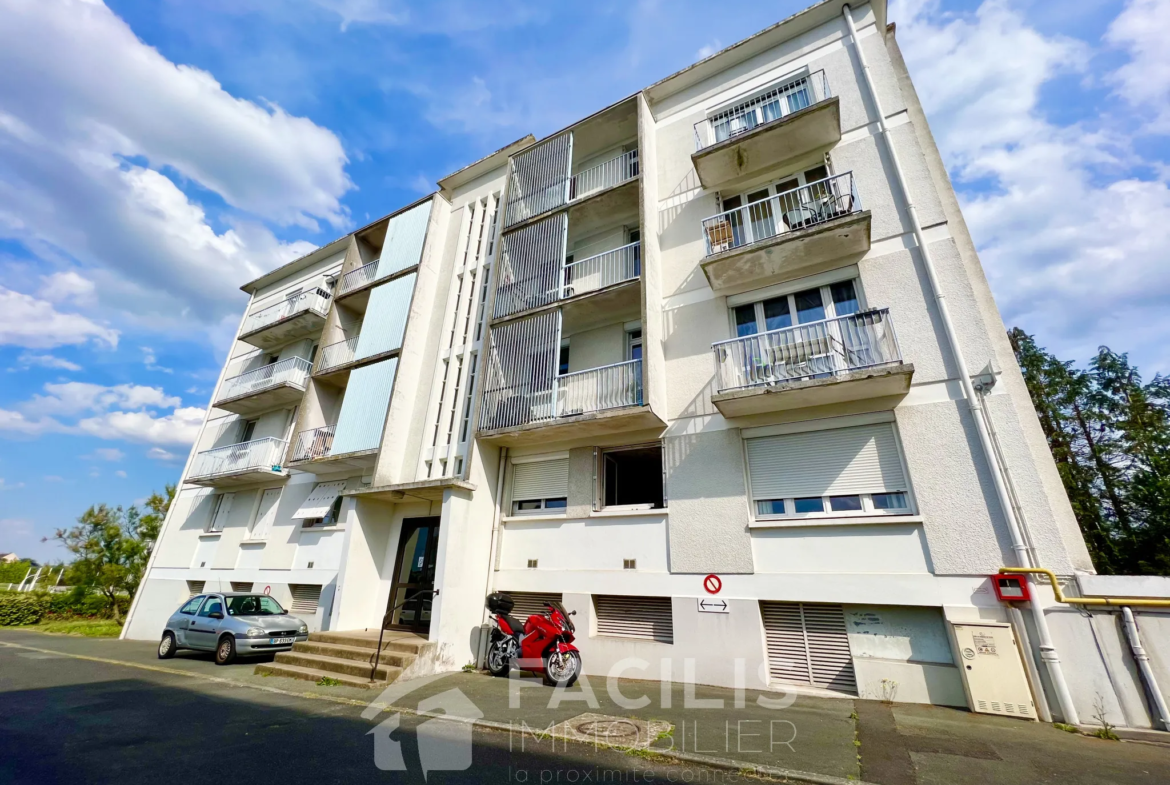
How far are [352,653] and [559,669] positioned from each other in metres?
3.99

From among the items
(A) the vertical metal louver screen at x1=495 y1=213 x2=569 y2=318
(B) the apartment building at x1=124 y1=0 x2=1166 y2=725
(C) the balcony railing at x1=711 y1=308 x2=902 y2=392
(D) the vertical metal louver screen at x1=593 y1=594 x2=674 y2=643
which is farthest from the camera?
(A) the vertical metal louver screen at x1=495 y1=213 x2=569 y2=318

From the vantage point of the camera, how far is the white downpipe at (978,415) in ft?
18.5

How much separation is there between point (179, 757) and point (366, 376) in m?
9.74

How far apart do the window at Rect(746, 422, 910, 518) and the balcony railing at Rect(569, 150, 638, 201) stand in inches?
300

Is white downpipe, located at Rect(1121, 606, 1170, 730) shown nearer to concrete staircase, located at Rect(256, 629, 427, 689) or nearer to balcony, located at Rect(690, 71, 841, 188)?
balcony, located at Rect(690, 71, 841, 188)

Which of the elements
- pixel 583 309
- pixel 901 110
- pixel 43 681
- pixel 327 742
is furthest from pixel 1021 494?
pixel 43 681

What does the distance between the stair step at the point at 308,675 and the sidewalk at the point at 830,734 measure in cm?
24

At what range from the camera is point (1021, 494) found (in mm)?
6453

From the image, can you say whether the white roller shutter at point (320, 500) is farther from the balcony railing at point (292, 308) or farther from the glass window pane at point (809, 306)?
the glass window pane at point (809, 306)

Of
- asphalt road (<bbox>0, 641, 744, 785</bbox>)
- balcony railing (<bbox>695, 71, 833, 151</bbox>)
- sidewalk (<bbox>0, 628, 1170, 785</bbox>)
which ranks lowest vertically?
asphalt road (<bbox>0, 641, 744, 785</bbox>)

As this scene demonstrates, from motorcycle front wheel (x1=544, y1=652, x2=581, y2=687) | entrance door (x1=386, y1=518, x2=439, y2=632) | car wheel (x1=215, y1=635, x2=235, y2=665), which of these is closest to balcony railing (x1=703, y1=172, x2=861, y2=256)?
motorcycle front wheel (x1=544, y1=652, x2=581, y2=687)

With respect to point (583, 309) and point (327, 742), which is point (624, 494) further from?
point (327, 742)

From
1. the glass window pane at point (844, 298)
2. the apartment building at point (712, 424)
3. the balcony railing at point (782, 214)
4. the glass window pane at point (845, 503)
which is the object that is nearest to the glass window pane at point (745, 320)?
the apartment building at point (712, 424)

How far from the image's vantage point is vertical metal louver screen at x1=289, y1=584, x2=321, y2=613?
1226 centimetres
